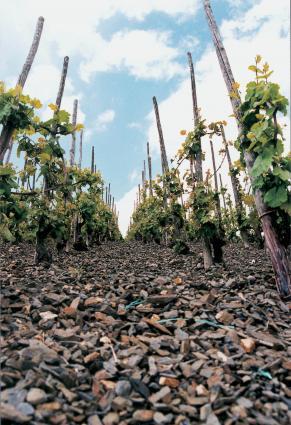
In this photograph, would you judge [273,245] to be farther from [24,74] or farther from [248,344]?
[24,74]

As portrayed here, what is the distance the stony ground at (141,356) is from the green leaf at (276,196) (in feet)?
5.21

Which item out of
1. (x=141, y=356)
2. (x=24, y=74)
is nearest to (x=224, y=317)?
(x=141, y=356)

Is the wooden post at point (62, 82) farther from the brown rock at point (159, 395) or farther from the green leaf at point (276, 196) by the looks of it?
the brown rock at point (159, 395)

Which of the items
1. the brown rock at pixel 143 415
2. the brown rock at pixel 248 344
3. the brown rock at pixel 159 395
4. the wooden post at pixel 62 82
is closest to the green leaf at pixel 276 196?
the brown rock at pixel 248 344

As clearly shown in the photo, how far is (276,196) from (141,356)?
145 inches

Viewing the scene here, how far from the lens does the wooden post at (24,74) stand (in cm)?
630

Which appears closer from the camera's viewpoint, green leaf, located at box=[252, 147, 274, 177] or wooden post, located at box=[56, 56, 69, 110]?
green leaf, located at box=[252, 147, 274, 177]

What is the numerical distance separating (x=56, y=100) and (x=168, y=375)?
1149 cm

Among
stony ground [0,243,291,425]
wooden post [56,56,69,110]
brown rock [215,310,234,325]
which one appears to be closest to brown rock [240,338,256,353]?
stony ground [0,243,291,425]

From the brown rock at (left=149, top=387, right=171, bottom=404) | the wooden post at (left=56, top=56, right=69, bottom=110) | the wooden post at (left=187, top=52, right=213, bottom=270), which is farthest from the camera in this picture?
the wooden post at (left=56, top=56, right=69, bottom=110)

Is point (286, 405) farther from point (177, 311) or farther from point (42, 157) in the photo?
point (42, 157)

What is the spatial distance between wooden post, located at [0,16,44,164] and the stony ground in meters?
2.62

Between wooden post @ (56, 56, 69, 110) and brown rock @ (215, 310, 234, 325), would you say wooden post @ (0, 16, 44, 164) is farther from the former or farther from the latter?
brown rock @ (215, 310, 234, 325)

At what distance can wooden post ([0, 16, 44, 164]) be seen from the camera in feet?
20.7
